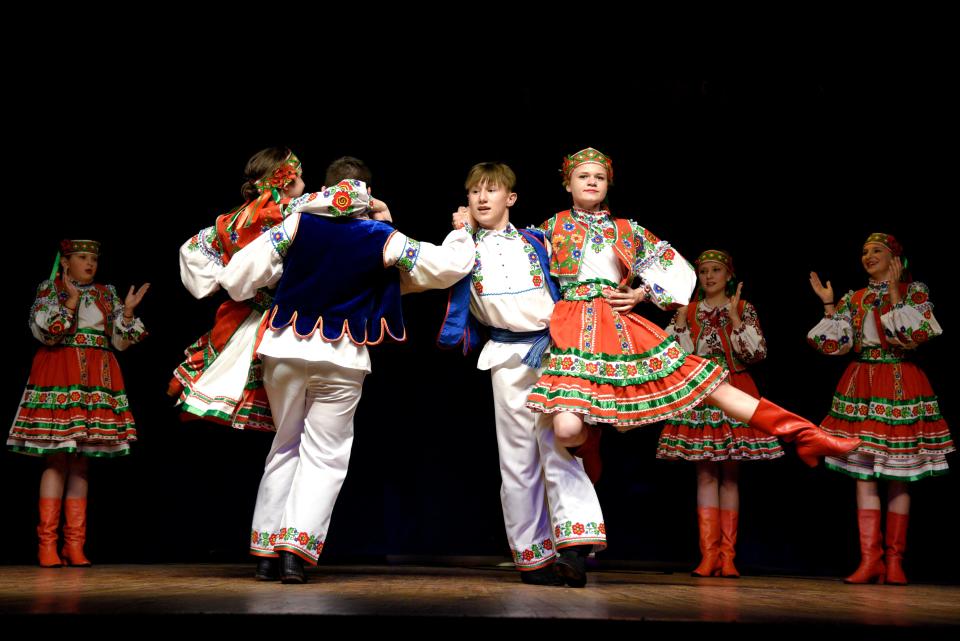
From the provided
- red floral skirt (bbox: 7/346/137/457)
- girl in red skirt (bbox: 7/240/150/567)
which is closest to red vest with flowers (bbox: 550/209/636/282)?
girl in red skirt (bbox: 7/240/150/567)

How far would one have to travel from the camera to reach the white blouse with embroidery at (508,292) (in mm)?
3689

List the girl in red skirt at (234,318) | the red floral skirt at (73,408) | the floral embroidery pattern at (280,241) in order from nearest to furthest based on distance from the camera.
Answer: the floral embroidery pattern at (280,241) < the girl in red skirt at (234,318) < the red floral skirt at (73,408)

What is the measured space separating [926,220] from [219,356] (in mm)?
3602

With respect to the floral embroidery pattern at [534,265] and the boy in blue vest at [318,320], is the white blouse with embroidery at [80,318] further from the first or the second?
the floral embroidery pattern at [534,265]

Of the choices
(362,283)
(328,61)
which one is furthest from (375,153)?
(362,283)

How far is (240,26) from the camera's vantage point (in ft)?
16.0

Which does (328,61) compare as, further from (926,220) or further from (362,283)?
(926,220)

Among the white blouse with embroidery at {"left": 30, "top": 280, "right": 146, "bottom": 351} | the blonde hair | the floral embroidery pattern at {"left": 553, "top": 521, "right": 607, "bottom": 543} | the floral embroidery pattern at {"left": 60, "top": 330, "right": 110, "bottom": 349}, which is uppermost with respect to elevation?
the blonde hair

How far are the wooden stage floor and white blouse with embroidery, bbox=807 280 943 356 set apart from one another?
3.55 ft

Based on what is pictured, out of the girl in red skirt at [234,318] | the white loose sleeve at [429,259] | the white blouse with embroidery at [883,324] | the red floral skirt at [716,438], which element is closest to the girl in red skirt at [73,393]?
the girl in red skirt at [234,318]

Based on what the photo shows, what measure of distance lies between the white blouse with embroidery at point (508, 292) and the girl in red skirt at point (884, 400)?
5.32ft

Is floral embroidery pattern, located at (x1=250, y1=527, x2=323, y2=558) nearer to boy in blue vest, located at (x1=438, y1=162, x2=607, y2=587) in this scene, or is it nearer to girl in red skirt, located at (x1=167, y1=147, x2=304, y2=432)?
girl in red skirt, located at (x1=167, y1=147, x2=304, y2=432)

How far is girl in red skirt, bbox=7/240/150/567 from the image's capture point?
4.61 metres

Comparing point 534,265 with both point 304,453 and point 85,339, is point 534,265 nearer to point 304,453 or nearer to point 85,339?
point 304,453
